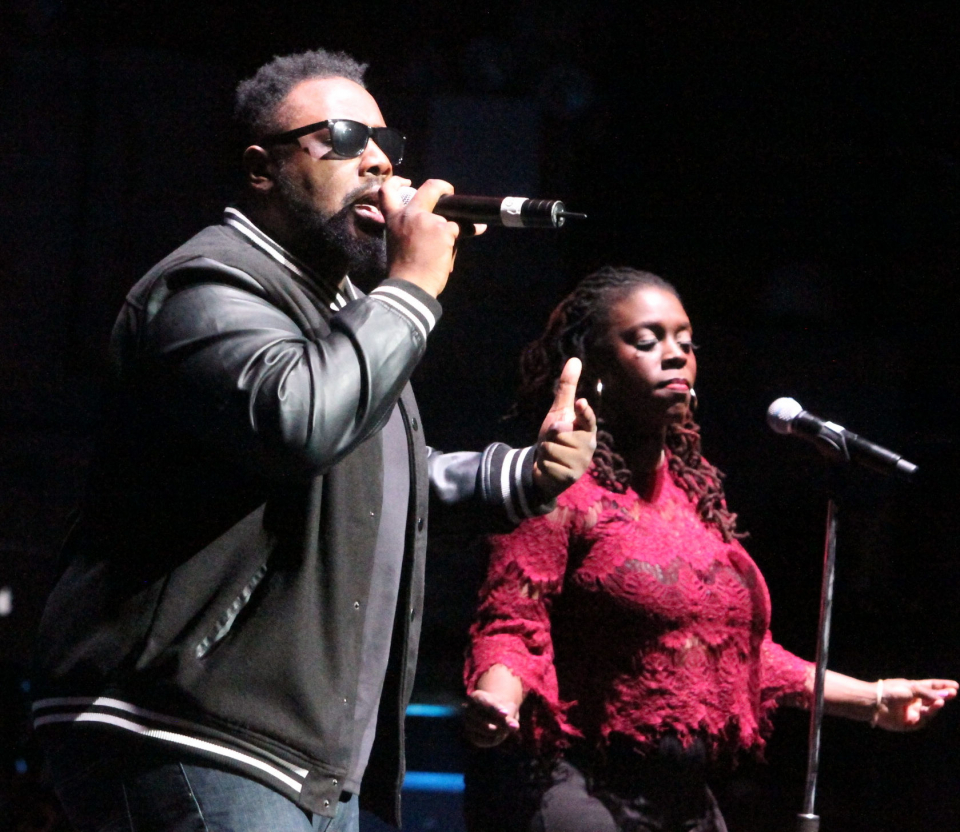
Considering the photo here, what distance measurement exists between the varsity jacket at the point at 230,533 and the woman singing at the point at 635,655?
0.89m

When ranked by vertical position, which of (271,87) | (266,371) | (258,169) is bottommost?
(266,371)

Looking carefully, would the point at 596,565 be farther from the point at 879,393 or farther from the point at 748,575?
the point at 879,393

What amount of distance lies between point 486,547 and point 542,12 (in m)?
2.27

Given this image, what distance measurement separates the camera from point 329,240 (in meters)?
1.94

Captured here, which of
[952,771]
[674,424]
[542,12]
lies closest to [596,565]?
[674,424]

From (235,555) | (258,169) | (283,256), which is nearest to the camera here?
(235,555)

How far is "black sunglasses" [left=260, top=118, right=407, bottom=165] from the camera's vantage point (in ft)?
6.59

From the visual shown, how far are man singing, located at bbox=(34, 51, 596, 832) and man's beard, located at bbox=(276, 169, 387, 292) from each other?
4.8 inches

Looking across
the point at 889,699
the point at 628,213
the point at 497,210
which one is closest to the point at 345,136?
the point at 497,210

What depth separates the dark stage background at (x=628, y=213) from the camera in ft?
14.0

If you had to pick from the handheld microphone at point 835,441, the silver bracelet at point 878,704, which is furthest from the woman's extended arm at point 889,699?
the handheld microphone at point 835,441

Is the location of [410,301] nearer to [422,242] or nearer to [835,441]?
[422,242]

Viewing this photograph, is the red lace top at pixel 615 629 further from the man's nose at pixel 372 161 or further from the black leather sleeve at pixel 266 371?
the black leather sleeve at pixel 266 371

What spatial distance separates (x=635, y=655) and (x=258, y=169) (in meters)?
1.34
